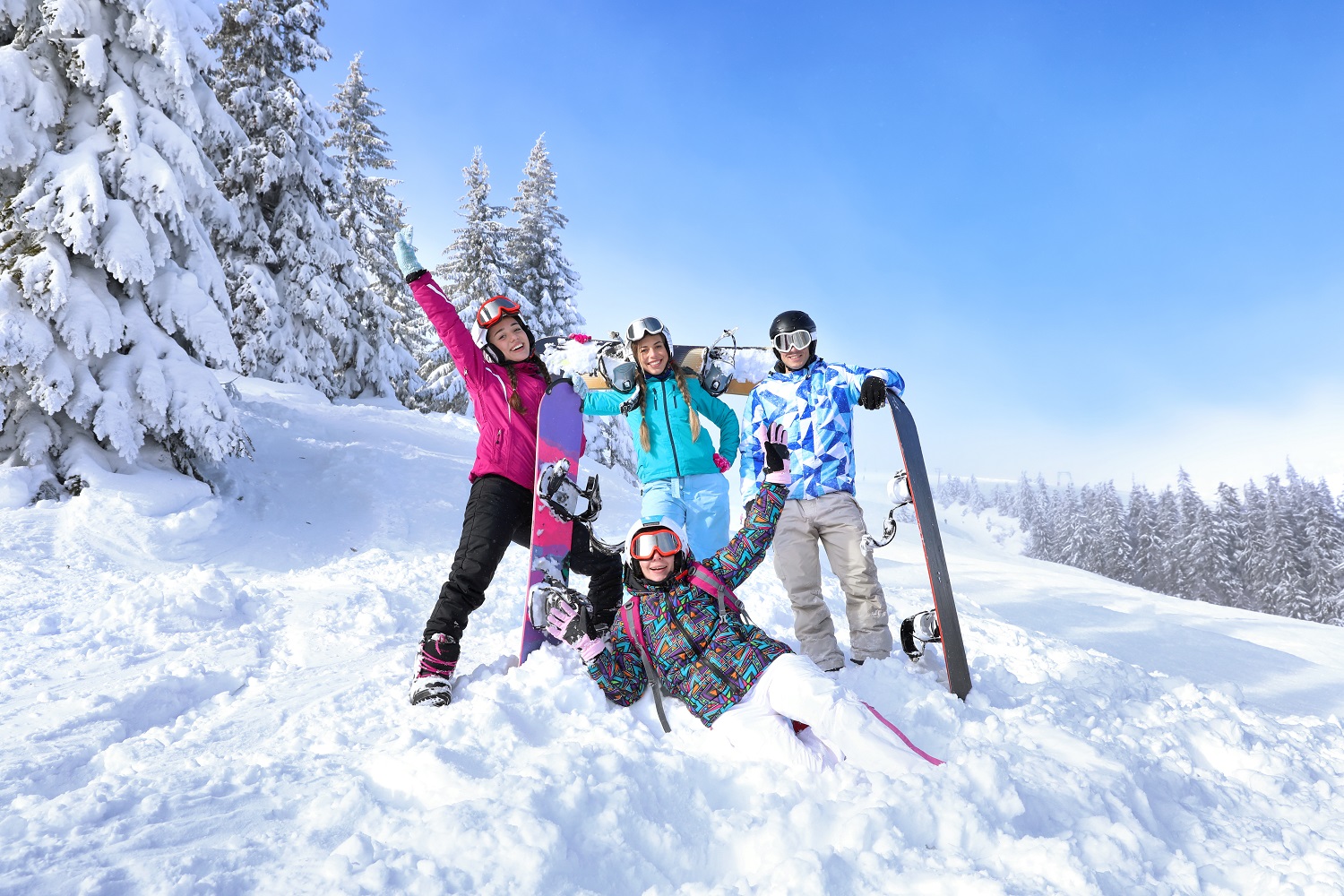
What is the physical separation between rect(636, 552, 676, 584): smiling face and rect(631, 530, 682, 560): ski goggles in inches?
0.8

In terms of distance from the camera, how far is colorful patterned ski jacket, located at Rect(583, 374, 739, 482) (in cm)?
436

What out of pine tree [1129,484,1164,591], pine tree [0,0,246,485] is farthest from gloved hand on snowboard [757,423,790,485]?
pine tree [1129,484,1164,591]

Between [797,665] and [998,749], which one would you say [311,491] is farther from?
[998,749]

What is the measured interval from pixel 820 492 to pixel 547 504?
5.77 ft

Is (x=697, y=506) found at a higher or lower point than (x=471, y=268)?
lower

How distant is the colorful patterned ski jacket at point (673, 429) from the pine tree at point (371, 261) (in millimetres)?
14227

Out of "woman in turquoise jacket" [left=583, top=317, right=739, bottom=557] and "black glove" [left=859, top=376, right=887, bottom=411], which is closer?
"woman in turquoise jacket" [left=583, top=317, right=739, bottom=557]

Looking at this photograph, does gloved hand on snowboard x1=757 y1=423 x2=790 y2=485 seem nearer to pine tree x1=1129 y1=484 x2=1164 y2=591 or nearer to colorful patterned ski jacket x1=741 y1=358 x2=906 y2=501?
colorful patterned ski jacket x1=741 y1=358 x2=906 y2=501

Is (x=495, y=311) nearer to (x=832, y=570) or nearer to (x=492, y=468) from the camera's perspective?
(x=492, y=468)

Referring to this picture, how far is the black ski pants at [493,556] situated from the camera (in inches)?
145

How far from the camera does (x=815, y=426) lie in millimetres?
4457

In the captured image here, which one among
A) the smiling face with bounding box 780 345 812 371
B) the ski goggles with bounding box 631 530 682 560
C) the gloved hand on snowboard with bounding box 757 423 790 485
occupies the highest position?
the smiling face with bounding box 780 345 812 371

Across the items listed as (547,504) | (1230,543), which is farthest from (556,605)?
(1230,543)

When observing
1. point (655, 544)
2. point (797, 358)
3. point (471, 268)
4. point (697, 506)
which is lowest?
point (655, 544)
